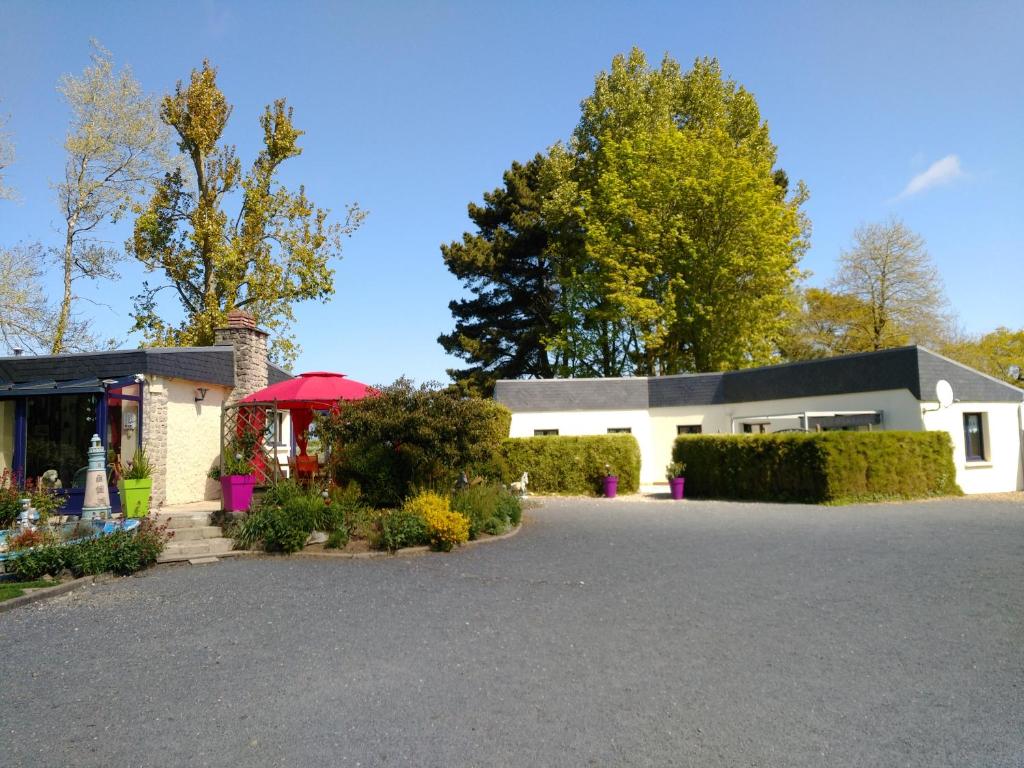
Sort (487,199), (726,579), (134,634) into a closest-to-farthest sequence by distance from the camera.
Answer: (134,634), (726,579), (487,199)

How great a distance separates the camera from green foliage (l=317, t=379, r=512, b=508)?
11.9 metres

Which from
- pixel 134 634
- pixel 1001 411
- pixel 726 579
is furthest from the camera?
pixel 1001 411

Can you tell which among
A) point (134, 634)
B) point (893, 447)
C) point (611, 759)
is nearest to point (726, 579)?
point (611, 759)

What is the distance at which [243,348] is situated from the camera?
16.0m

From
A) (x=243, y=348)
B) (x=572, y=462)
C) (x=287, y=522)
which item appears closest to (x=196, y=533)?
(x=287, y=522)

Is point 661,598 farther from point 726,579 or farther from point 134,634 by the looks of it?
point 134,634

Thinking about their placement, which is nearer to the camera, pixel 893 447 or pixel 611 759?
pixel 611 759

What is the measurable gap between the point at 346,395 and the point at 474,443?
101 inches

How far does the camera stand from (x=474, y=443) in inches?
482

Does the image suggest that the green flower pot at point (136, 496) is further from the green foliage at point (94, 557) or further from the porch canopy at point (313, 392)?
the green foliage at point (94, 557)

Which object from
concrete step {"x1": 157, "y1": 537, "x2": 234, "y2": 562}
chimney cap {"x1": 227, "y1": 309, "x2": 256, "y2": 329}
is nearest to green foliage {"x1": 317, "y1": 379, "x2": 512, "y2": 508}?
concrete step {"x1": 157, "y1": 537, "x2": 234, "y2": 562}

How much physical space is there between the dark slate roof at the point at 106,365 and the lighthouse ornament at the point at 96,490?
2.83 metres

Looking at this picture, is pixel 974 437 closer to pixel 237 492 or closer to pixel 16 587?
pixel 237 492

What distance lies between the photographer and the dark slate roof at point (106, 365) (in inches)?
535
